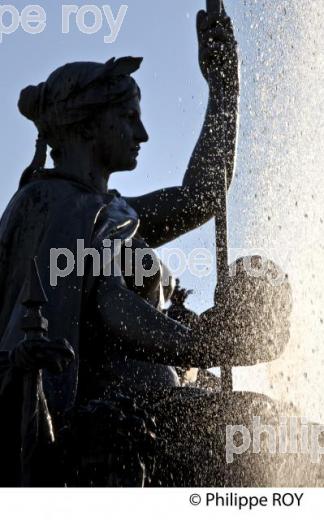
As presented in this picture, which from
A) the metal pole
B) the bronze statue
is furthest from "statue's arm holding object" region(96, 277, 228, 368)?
the metal pole

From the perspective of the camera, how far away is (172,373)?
14.9 m

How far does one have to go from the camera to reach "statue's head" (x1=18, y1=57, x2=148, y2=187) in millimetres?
15445

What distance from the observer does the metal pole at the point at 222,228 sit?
575 inches

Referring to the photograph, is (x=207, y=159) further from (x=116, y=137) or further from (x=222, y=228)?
(x=116, y=137)

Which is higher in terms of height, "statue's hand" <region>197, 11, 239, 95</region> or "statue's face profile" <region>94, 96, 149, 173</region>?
"statue's hand" <region>197, 11, 239, 95</region>

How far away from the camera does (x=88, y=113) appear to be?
15.4 meters

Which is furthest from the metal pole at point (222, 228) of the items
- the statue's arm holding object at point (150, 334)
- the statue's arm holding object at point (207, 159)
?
the statue's arm holding object at point (150, 334)

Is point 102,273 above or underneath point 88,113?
underneath

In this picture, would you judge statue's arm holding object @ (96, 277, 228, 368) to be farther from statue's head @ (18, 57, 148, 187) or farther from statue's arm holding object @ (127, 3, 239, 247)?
statue's arm holding object @ (127, 3, 239, 247)

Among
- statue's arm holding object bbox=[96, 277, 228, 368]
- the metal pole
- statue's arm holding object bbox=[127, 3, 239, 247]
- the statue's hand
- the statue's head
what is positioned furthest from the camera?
the statue's hand

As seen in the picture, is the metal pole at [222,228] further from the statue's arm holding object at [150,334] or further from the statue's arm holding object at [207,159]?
the statue's arm holding object at [150,334]

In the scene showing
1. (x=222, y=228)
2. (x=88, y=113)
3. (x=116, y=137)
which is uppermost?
(x=88, y=113)

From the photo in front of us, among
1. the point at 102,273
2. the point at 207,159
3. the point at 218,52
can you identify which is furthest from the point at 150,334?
the point at 218,52

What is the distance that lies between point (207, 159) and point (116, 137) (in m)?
0.84
